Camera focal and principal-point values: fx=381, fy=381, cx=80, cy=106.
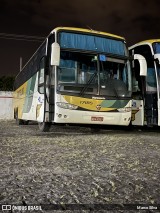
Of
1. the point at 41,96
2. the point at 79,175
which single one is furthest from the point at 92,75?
the point at 79,175

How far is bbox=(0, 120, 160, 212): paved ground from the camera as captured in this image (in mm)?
3777

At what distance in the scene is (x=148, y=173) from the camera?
510 cm

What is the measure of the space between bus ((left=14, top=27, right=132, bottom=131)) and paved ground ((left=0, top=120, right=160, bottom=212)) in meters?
3.51

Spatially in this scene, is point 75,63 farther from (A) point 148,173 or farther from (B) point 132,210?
(B) point 132,210

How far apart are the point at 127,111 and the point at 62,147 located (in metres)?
4.31

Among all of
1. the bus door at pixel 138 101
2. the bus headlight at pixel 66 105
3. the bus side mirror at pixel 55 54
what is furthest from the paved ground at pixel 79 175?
the bus door at pixel 138 101

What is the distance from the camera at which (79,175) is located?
4875mm

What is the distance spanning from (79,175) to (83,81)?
674 cm

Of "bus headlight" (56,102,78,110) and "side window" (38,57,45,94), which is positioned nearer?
"bus headlight" (56,102,78,110)

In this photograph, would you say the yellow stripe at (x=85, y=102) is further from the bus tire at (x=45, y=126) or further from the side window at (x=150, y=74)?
A: the side window at (x=150, y=74)

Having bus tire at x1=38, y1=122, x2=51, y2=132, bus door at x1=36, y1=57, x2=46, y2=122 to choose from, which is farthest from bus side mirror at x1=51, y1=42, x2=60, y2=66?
bus tire at x1=38, y1=122, x2=51, y2=132

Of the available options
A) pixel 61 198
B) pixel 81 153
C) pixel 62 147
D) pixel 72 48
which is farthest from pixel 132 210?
pixel 72 48

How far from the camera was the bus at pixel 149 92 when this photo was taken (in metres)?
12.6

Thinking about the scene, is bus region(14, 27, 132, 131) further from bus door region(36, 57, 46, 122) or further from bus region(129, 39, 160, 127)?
bus region(129, 39, 160, 127)
